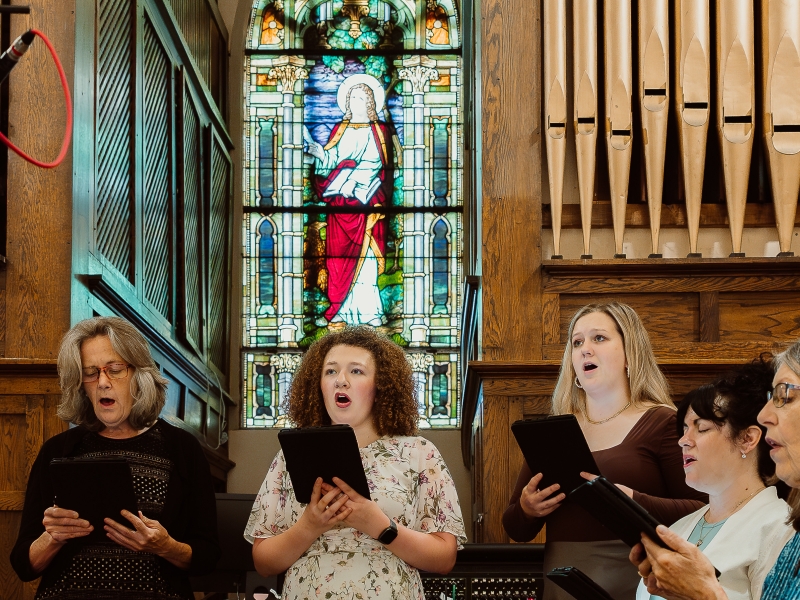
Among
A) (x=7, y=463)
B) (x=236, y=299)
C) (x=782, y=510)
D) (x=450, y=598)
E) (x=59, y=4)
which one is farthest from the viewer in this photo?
(x=236, y=299)

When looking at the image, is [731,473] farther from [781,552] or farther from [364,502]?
[364,502]

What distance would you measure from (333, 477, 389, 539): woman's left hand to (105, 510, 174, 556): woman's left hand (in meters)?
0.61

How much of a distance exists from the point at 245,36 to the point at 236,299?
250 cm

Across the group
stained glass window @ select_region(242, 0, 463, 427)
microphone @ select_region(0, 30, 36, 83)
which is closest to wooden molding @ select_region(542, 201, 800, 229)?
microphone @ select_region(0, 30, 36, 83)

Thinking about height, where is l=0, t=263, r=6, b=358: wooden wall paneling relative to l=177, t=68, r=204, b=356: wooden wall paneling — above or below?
below

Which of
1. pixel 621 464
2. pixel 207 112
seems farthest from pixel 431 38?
pixel 621 464

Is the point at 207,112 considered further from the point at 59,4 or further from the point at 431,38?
the point at 59,4

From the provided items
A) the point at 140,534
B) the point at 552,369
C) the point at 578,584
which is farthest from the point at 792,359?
the point at 552,369

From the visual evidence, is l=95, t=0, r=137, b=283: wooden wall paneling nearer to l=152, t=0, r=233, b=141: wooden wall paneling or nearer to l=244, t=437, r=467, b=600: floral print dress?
l=152, t=0, r=233, b=141: wooden wall paneling

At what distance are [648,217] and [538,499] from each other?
227 cm

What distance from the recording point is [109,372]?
3691 millimetres

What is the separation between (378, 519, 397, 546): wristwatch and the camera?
3.14 meters

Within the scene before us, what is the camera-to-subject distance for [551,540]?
364cm

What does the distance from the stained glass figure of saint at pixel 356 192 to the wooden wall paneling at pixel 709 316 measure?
211 inches
